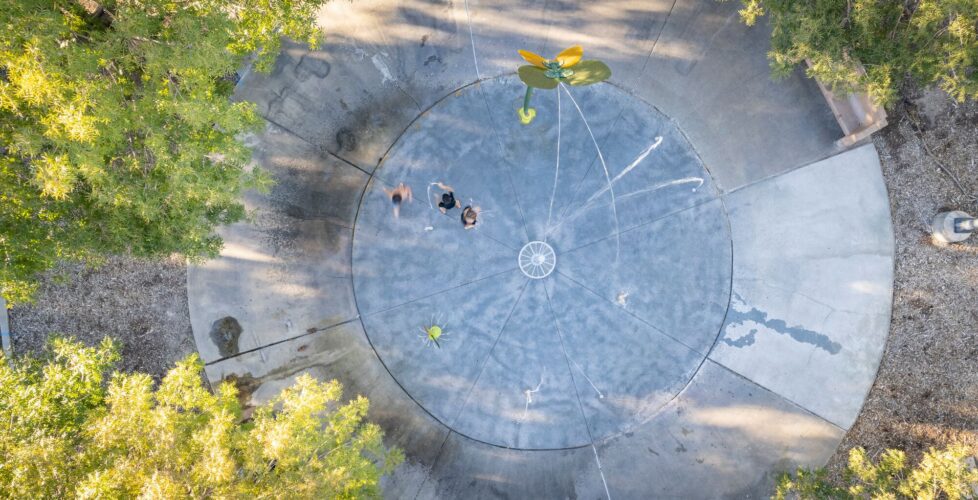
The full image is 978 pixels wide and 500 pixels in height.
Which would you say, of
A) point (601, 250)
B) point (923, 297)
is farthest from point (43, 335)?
point (923, 297)

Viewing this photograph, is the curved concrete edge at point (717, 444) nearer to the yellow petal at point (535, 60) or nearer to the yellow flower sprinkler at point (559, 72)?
the yellow flower sprinkler at point (559, 72)

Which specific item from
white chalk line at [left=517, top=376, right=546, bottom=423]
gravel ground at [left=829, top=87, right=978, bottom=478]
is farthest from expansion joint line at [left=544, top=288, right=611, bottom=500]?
gravel ground at [left=829, top=87, right=978, bottom=478]

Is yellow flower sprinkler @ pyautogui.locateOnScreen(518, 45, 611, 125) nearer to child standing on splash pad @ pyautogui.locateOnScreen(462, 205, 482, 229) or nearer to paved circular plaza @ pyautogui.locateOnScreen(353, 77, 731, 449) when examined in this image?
paved circular plaza @ pyautogui.locateOnScreen(353, 77, 731, 449)

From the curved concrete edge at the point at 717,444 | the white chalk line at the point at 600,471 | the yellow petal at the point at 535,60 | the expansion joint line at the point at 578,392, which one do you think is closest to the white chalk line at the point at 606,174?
the yellow petal at the point at 535,60

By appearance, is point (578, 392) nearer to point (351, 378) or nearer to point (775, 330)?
point (775, 330)

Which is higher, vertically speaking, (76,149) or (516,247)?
(76,149)

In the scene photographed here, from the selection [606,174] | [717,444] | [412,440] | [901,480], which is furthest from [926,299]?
[412,440]

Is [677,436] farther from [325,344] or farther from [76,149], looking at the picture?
[76,149]
